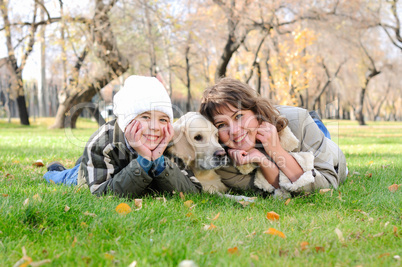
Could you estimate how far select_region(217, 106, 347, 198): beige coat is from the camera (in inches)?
129

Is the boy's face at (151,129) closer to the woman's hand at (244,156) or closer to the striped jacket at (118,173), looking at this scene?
the striped jacket at (118,173)

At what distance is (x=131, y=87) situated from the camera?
10.7 feet

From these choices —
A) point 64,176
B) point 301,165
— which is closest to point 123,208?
point 301,165

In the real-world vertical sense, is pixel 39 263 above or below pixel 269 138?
below

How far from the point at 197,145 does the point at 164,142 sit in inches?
11.0

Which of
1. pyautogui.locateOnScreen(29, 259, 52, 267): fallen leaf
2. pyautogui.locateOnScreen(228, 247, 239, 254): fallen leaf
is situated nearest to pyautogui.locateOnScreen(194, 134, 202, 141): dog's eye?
pyautogui.locateOnScreen(228, 247, 239, 254): fallen leaf

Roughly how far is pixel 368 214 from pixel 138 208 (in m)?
1.81

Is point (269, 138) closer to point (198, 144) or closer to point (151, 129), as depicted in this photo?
point (198, 144)

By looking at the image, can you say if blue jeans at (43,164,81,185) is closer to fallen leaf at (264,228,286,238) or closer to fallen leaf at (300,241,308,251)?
fallen leaf at (264,228,286,238)

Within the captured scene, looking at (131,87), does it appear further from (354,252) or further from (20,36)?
(20,36)

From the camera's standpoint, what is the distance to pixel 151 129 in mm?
3018

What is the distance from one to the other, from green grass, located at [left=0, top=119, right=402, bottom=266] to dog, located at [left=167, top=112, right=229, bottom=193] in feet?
1.15

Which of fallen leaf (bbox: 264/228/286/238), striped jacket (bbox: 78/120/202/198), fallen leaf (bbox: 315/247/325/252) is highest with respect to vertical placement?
striped jacket (bbox: 78/120/202/198)

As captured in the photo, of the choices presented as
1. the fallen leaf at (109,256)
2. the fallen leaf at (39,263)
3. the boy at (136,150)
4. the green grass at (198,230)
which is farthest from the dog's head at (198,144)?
the fallen leaf at (39,263)
